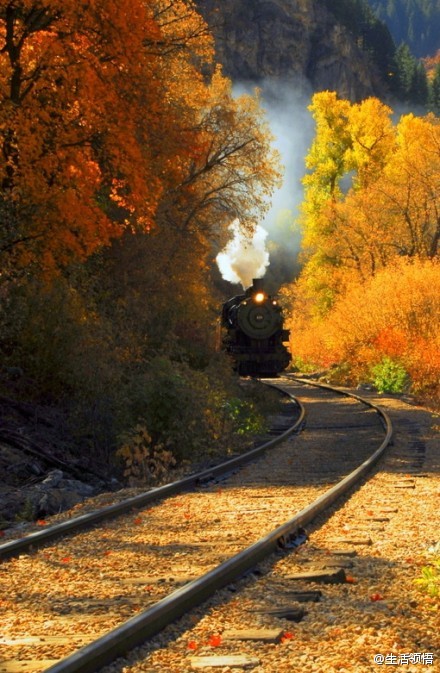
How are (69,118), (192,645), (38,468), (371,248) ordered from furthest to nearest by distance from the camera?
(371,248)
(69,118)
(38,468)
(192,645)

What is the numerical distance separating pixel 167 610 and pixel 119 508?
436cm

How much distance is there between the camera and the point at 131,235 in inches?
897

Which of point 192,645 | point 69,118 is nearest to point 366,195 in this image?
point 69,118

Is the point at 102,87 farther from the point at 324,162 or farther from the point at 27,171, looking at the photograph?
the point at 324,162

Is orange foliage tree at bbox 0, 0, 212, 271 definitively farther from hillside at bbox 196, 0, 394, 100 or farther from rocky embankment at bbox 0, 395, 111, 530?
hillside at bbox 196, 0, 394, 100

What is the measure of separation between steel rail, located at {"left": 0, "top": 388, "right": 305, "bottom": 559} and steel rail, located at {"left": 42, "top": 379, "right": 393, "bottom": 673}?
205 centimetres

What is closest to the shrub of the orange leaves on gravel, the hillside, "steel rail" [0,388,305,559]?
"steel rail" [0,388,305,559]

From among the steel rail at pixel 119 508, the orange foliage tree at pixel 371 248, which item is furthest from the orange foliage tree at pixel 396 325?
the steel rail at pixel 119 508

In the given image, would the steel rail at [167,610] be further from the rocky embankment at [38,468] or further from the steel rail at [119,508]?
the rocky embankment at [38,468]

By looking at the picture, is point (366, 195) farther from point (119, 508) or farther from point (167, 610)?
point (167, 610)

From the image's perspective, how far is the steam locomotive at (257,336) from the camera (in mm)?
34969

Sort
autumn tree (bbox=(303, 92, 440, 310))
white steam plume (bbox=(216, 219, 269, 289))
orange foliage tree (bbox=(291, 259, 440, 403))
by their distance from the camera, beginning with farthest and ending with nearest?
1. autumn tree (bbox=(303, 92, 440, 310))
2. white steam plume (bbox=(216, 219, 269, 289))
3. orange foliage tree (bbox=(291, 259, 440, 403))

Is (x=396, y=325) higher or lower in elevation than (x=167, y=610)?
higher

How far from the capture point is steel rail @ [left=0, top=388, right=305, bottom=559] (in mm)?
7938
